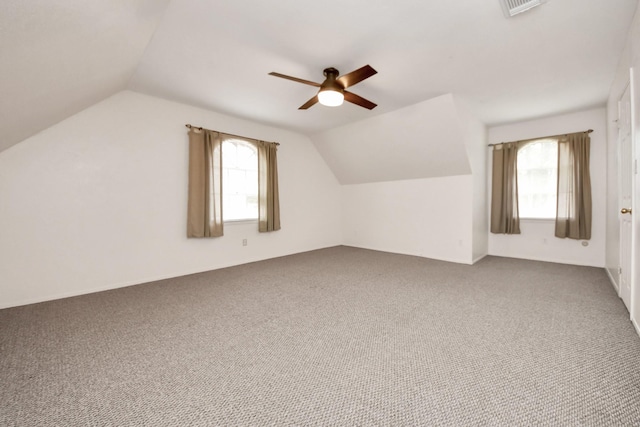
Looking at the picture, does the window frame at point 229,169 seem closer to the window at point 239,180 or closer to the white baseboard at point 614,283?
the window at point 239,180

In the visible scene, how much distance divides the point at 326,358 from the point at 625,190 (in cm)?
320

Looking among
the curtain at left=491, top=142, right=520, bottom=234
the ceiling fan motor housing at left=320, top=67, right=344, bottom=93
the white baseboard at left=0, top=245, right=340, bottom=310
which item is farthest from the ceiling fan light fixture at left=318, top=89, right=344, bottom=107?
the curtain at left=491, top=142, right=520, bottom=234

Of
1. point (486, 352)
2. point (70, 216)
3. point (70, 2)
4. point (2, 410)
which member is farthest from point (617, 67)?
point (70, 216)

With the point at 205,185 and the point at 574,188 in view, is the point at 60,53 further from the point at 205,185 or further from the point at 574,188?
the point at 574,188

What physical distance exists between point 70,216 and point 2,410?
92.3 inches

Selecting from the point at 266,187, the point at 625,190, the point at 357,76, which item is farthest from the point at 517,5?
the point at 266,187

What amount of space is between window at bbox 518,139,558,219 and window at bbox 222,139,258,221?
4938 millimetres

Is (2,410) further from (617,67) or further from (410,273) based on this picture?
(617,67)

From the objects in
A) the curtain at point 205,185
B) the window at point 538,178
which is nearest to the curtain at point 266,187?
the curtain at point 205,185

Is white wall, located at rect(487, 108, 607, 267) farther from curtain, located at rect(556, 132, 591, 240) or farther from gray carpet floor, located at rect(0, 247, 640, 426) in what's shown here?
gray carpet floor, located at rect(0, 247, 640, 426)

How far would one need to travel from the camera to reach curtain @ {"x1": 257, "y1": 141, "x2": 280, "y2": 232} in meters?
4.67

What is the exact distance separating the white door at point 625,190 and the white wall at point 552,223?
68.0 inches

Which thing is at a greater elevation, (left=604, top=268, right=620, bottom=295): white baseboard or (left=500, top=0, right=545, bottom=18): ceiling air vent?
(left=500, top=0, right=545, bottom=18): ceiling air vent

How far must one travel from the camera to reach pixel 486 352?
1.74 meters
